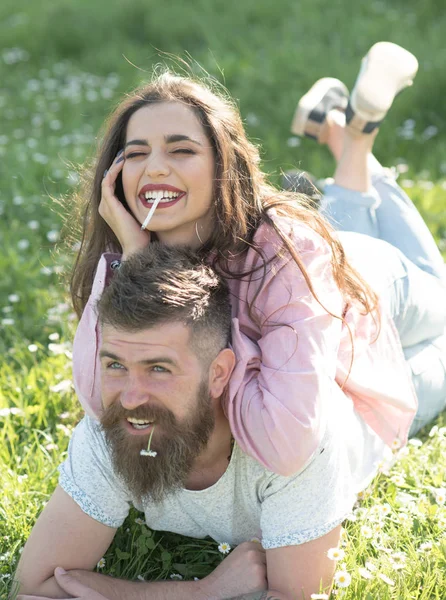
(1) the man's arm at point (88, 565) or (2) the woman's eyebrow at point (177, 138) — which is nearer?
(1) the man's arm at point (88, 565)

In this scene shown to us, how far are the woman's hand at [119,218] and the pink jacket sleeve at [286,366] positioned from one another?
0.39 m

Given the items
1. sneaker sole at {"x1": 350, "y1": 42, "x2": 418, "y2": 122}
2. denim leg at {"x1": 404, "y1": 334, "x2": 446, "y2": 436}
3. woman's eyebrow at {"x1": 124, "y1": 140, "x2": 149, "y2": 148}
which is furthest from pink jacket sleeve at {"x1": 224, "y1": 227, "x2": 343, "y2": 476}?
sneaker sole at {"x1": 350, "y1": 42, "x2": 418, "y2": 122}

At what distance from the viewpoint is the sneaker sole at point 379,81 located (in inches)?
159

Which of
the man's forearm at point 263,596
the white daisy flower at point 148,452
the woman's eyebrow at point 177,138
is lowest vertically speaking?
the man's forearm at point 263,596

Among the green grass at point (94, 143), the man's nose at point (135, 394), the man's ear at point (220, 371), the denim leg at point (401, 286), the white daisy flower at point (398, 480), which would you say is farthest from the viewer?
the denim leg at point (401, 286)

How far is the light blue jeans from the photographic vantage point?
3.57 metres

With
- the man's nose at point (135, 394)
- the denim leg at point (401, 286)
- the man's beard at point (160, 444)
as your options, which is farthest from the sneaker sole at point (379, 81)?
the man's nose at point (135, 394)

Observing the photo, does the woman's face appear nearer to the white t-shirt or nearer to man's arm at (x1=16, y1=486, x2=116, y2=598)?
the white t-shirt

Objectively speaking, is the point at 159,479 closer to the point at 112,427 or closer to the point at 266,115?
the point at 112,427

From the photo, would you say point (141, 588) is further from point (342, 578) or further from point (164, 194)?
point (164, 194)

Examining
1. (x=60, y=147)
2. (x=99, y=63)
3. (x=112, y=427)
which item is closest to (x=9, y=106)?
(x=99, y=63)

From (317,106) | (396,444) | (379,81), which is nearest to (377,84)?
(379,81)

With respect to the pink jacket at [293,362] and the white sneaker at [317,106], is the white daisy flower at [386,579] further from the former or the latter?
the white sneaker at [317,106]

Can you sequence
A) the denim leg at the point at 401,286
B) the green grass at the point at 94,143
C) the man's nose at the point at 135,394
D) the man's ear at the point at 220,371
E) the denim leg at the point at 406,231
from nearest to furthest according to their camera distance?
the man's nose at the point at 135,394 < the man's ear at the point at 220,371 < the green grass at the point at 94,143 < the denim leg at the point at 401,286 < the denim leg at the point at 406,231
